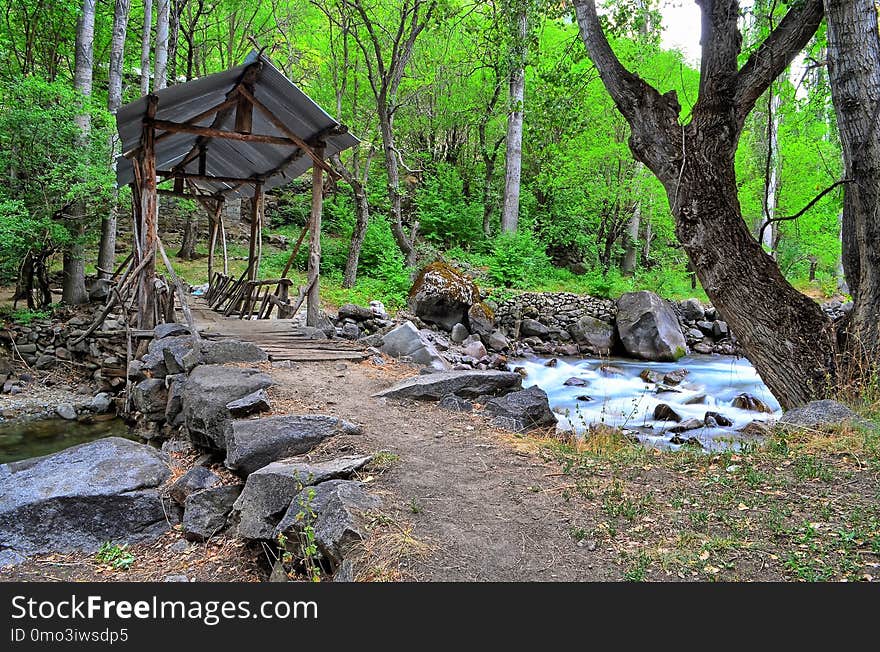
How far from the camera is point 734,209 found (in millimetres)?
6266

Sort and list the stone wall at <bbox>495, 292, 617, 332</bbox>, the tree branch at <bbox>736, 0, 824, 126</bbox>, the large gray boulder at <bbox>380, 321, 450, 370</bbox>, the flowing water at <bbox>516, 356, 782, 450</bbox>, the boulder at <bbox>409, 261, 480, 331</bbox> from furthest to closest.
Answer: the stone wall at <bbox>495, 292, 617, 332</bbox>
the boulder at <bbox>409, 261, 480, 331</bbox>
the large gray boulder at <bbox>380, 321, 450, 370</bbox>
the flowing water at <bbox>516, 356, 782, 450</bbox>
the tree branch at <bbox>736, 0, 824, 126</bbox>

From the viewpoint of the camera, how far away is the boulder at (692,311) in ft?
57.0

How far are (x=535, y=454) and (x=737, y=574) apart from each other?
6.78 ft

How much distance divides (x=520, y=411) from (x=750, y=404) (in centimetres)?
597

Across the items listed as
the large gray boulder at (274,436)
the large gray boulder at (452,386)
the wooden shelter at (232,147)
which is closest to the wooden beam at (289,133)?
the wooden shelter at (232,147)

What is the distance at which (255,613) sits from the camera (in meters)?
2.50

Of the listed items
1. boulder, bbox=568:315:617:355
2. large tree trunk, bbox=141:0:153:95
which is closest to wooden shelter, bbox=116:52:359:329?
large tree trunk, bbox=141:0:153:95

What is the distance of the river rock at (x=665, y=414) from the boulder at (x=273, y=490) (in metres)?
6.15

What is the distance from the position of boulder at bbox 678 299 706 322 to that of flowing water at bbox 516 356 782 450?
2.40 metres

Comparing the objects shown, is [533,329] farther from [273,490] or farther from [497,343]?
[273,490]

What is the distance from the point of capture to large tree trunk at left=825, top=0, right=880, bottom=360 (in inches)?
218

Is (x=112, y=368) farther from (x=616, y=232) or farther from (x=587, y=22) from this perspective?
(x=616, y=232)

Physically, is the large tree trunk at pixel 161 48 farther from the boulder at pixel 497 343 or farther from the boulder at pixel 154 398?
the boulder at pixel 497 343

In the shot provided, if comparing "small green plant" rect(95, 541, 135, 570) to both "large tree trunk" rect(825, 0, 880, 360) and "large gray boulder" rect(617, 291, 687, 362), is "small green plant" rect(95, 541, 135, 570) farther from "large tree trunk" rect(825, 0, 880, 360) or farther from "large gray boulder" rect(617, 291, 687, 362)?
"large gray boulder" rect(617, 291, 687, 362)
